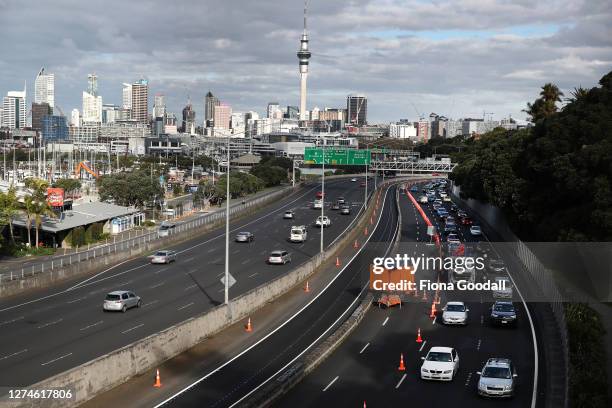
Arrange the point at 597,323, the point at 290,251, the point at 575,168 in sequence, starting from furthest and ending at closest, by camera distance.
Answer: the point at 290,251
the point at 575,168
the point at 597,323

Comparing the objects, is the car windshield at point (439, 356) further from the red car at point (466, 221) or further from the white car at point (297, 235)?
the red car at point (466, 221)

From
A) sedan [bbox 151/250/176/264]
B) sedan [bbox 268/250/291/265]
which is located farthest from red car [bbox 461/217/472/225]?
sedan [bbox 151/250/176/264]

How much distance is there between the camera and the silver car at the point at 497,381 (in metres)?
25.5

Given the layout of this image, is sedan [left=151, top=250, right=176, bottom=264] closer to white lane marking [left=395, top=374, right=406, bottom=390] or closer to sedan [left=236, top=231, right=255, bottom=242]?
sedan [left=236, top=231, right=255, bottom=242]

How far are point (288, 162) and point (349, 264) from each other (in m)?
142

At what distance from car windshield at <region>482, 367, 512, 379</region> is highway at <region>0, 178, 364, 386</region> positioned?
14.0 meters

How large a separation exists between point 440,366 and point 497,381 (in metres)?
2.41

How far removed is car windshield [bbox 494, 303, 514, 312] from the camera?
125 feet

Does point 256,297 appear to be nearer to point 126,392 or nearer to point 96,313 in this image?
point 96,313

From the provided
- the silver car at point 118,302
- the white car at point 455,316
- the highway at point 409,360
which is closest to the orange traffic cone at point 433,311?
the highway at point 409,360

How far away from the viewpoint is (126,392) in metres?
24.4

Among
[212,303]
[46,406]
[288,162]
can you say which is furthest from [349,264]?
[288,162]

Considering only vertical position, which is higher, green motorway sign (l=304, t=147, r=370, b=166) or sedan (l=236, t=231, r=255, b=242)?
green motorway sign (l=304, t=147, r=370, b=166)

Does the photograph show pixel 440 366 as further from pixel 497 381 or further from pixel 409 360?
pixel 409 360
